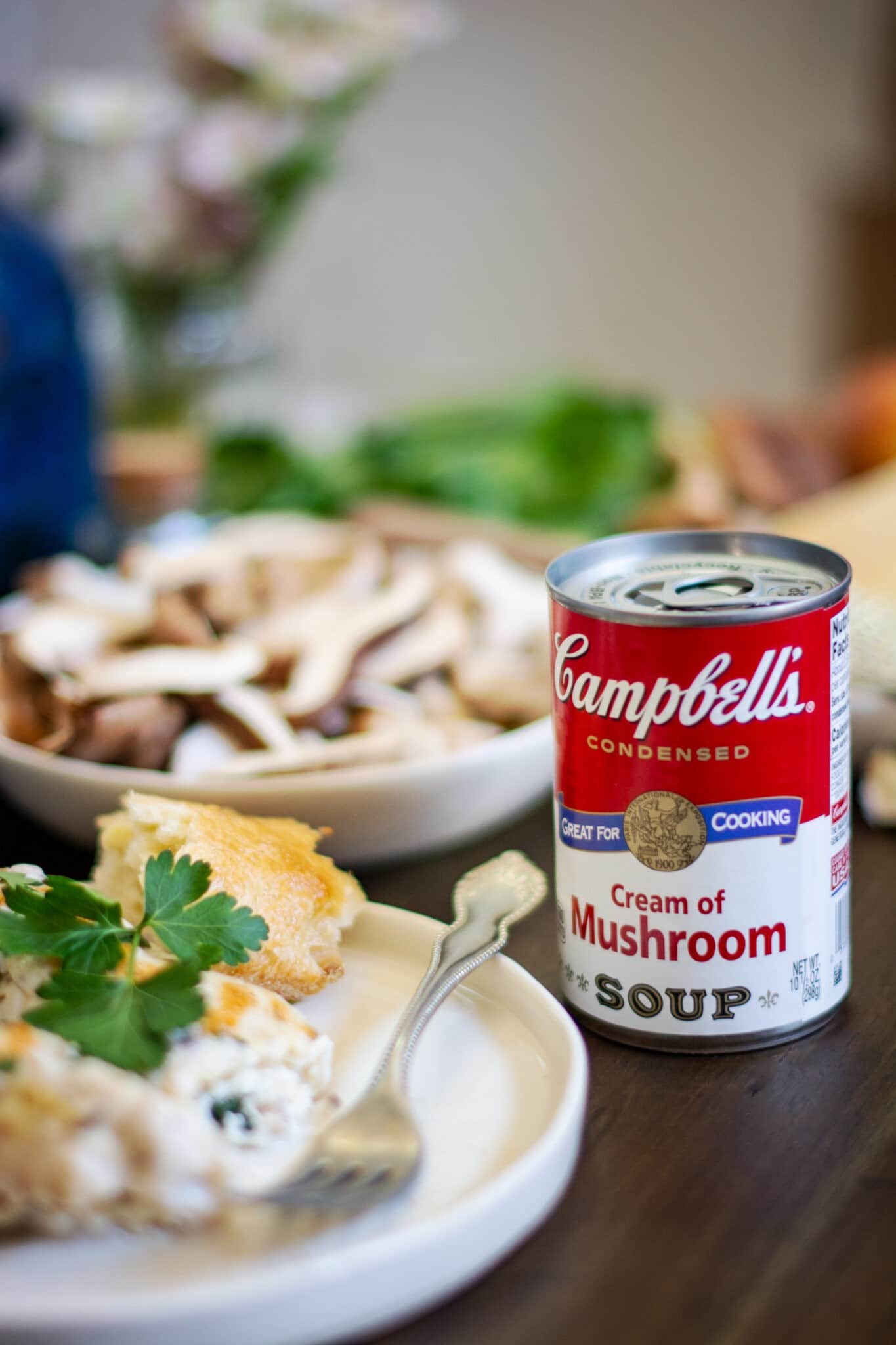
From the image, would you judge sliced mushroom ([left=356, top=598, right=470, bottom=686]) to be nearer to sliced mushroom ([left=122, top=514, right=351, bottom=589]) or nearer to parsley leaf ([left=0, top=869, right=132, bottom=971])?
sliced mushroom ([left=122, top=514, right=351, bottom=589])

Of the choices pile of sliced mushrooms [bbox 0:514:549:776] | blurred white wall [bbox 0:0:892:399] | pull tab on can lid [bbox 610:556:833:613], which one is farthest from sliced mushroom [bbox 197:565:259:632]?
blurred white wall [bbox 0:0:892:399]

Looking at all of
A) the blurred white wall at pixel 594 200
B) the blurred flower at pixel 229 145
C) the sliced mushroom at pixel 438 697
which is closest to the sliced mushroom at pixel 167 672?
the sliced mushroom at pixel 438 697

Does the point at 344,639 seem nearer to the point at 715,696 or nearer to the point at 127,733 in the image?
the point at 127,733

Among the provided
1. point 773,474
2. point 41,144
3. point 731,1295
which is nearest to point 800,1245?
point 731,1295

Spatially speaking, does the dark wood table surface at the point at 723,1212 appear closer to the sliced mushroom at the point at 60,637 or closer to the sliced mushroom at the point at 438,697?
the sliced mushroom at the point at 438,697

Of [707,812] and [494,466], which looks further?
[494,466]

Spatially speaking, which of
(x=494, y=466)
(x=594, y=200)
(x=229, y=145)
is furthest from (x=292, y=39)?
(x=594, y=200)
